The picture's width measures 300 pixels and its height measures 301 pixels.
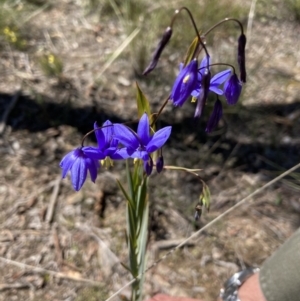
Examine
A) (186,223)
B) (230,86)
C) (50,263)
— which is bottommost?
(50,263)

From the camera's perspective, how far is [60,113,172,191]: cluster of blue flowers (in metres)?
0.78

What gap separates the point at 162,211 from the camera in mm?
1702

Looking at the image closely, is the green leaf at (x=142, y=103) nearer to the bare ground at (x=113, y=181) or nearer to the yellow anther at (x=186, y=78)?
the yellow anther at (x=186, y=78)

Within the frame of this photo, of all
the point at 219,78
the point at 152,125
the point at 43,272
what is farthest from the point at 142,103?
the point at 43,272

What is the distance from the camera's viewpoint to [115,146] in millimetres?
795

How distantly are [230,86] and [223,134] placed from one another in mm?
1144

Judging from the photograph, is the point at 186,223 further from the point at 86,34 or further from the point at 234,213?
the point at 86,34

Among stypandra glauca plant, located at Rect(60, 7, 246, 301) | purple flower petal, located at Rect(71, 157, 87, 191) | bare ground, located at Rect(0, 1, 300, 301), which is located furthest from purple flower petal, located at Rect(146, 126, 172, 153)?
bare ground, located at Rect(0, 1, 300, 301)

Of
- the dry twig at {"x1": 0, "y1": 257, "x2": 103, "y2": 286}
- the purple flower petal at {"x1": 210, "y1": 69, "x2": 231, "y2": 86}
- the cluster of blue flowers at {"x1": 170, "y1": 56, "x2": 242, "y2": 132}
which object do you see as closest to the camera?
the cluster of blue flowers at {"x1": 170, "y1": 56, "x2": 242, "y2": 132}

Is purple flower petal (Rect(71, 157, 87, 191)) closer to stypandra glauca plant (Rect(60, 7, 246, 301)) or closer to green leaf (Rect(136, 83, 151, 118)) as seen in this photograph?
stypandra glauca plant (Rect(60, 7, 246, 301))

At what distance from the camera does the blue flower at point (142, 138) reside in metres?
0.78

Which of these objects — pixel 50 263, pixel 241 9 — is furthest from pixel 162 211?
pixel 241 9

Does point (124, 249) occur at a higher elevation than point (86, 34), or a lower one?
lower

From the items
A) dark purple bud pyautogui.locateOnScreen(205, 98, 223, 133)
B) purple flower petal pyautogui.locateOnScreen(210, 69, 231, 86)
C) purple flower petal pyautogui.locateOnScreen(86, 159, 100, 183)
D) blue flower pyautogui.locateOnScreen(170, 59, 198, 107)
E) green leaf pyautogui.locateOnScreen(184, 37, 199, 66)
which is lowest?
purple flower petal pyautogui.locateOnScreen(86, 159, 100, 183)
